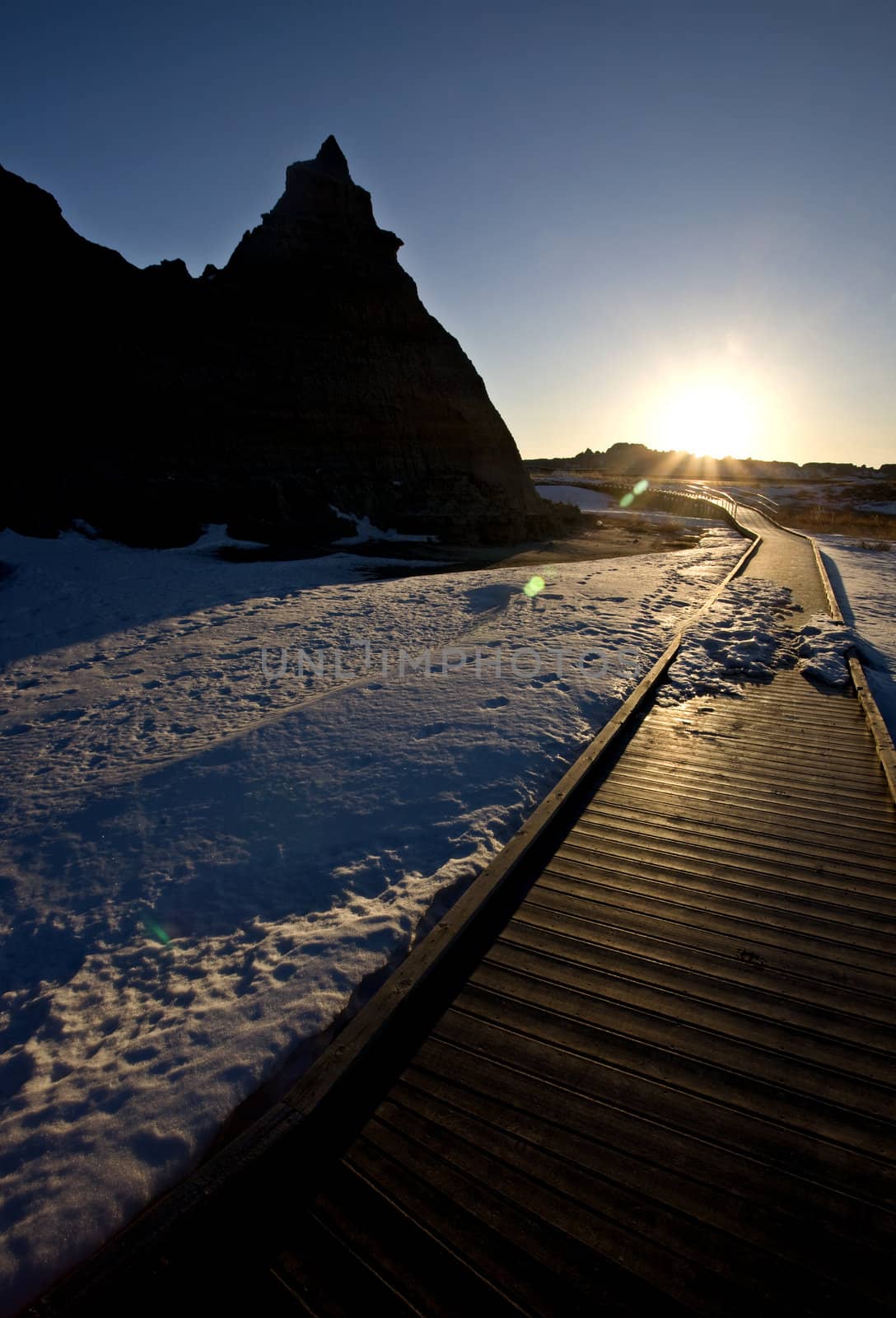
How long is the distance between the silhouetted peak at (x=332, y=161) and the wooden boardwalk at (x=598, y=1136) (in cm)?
3774

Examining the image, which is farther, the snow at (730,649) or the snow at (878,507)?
the snow at (878,507)

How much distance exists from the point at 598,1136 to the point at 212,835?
4.08 meters

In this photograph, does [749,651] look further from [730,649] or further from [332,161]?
[332,161]

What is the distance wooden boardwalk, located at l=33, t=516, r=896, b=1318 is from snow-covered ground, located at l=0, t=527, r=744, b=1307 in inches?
25.8

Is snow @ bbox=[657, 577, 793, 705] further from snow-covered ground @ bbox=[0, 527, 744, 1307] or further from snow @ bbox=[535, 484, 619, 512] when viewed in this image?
snow @ bbox=[535, 484, 619, 512]

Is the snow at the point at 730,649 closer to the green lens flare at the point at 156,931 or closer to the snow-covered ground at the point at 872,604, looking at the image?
the snow-covered ground at the point at 872,604

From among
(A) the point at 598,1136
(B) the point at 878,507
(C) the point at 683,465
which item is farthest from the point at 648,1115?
(C) the point at 683,465

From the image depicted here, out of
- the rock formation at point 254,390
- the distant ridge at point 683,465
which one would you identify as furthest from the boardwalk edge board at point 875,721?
the distant ridge at point 683,465

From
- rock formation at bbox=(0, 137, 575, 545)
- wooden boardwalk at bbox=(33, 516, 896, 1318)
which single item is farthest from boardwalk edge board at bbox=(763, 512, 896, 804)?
rock formation at bbox=(0, 137, 575, 545)

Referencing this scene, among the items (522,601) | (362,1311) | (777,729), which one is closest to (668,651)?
(777,729)

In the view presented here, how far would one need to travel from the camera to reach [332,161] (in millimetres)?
29953

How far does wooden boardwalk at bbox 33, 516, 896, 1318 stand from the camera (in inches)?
80.7

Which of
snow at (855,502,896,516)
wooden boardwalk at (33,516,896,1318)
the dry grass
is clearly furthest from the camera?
snow at (855,502,896,516)

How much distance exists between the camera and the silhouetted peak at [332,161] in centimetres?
2958
